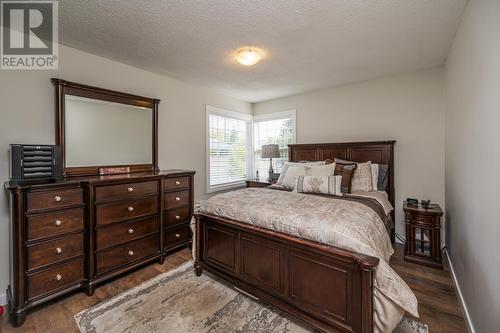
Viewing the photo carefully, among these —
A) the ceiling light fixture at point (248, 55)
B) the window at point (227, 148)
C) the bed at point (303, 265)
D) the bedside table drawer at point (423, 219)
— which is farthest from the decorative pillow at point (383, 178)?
the window at point (227, 148)

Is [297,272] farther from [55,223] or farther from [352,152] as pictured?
[352,152]

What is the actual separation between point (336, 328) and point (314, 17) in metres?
→ 2.42

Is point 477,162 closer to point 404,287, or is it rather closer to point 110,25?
point 404,287

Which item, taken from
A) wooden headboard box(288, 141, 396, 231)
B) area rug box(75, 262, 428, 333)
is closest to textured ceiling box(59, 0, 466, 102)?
wooden headboard box(288, 141, 396, 231)

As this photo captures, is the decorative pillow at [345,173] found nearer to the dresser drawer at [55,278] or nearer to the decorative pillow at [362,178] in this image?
the decorative pillow at [362,178]

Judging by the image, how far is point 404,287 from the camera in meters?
1.36

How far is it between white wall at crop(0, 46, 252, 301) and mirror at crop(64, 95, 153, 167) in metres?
0.18

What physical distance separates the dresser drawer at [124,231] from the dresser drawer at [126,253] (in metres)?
0.07

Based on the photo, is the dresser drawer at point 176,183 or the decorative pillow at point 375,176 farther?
the decorative pillow at point 375,176

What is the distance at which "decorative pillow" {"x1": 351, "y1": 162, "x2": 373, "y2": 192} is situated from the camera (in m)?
2.97

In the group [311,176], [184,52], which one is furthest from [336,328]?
[184,52]

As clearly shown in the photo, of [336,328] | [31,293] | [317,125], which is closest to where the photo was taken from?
[336,328]

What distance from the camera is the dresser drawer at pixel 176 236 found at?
2818 millimetres

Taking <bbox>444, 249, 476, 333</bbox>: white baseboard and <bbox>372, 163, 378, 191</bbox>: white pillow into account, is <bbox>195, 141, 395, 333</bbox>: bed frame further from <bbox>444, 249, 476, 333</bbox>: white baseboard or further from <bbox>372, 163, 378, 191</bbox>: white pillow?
<bbox>372, 163, 378, 191</bbox>: white pillow
